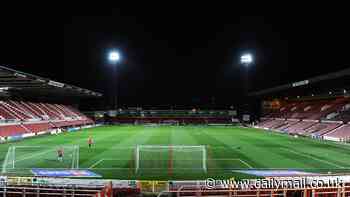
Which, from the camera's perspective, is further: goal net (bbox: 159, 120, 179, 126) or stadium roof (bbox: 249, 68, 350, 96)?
goal net (bbox: 159, 120, 179, 126)

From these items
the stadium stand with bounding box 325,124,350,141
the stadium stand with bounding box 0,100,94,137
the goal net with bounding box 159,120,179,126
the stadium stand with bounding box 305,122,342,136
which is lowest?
the stadium stand with bounding box 325,124,350,141

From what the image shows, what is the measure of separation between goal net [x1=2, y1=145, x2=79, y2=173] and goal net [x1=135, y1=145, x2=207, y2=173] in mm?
4588

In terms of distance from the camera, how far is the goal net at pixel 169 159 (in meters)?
27.7

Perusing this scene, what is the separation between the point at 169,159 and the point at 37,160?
9.74 meters

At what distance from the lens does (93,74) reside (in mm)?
104000

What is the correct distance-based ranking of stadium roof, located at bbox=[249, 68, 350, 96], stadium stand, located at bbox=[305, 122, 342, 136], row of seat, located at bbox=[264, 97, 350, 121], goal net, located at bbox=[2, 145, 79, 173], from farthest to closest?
row of seat, located at bbox=[264, 97, 350, 121] < stadium stand, located at bbox=[305, 122, 342, 136] < stadium roof, located at bbox=[249, 68, 350, 96] < goal net, located at bbox=[2, 145, 79, 173]

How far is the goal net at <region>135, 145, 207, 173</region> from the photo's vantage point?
27.7 m

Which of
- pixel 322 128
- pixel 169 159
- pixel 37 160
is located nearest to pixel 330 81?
pixel 322 128

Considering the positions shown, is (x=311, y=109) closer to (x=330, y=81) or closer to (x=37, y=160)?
(x=330, y=81)

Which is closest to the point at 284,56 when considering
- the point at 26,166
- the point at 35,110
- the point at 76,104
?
→ the point at 35,110

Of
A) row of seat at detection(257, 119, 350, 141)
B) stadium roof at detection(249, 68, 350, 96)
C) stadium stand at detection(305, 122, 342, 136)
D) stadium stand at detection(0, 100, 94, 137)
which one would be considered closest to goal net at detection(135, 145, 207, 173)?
stadium roof at detection(249, 68, 350, 96)

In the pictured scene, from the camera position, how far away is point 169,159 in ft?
106

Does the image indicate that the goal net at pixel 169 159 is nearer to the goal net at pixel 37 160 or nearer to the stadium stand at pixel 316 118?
the goal net at pixel 37 160

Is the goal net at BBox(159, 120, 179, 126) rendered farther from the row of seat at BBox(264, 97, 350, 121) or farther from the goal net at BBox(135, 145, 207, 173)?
the goal net at BBox(135, 145, 207, 173)
